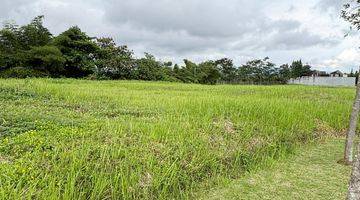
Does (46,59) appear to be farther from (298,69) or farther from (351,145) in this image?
(298,69)

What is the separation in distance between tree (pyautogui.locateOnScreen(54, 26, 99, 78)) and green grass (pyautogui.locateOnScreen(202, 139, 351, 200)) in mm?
18360

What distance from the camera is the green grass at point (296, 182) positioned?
4387 mm

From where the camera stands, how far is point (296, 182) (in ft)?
15.8

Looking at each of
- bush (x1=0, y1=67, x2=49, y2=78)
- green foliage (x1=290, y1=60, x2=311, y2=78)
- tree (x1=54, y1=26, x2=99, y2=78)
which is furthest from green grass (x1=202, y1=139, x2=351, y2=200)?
green foliage (x1=290, y1=60, x2=311, y2=78)

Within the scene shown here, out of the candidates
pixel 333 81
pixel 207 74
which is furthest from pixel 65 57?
pixel 333 81

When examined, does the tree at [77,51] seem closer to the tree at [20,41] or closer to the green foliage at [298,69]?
the tree at [20,41]

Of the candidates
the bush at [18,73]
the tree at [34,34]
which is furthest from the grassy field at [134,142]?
the tree at [34,34]

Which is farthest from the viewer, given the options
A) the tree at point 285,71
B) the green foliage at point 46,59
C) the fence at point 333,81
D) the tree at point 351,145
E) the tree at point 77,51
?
the tree at point 285,71

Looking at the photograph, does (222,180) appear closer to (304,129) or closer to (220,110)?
(220,110)

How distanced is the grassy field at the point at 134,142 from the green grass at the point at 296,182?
0.26 metres

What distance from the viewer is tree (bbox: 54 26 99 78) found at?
73.9ft

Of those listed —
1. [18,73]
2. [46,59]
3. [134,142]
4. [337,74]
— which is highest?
[46,59]

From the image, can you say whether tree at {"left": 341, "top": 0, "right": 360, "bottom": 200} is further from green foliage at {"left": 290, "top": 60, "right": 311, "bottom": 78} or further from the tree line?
green foliage at {"left": 290, "top": 60, "right": 311, "bottom": 78}

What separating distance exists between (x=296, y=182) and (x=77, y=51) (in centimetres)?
2038
